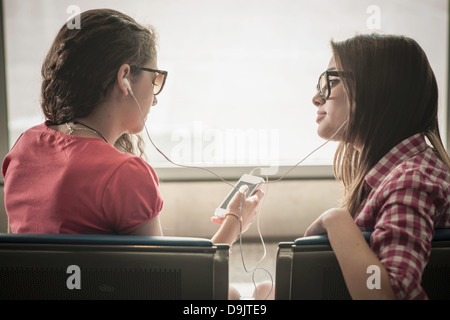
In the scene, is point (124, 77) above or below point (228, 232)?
above

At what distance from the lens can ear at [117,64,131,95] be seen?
105 cm

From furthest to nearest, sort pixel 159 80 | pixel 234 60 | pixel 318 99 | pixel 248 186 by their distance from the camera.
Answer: pixel 234 60 → pixel 248 186 → pixel 318 99 → pixel 159 80

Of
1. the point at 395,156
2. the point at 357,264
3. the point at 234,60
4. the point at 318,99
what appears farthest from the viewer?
the point at 234,60

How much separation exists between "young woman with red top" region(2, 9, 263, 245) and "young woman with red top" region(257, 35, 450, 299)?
40cm

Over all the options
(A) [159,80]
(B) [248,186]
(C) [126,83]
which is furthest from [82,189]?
(B) [248,186]

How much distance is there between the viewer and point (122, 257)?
0.75m

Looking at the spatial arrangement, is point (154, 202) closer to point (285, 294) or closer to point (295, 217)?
point (285, 294)

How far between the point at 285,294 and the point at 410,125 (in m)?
0.53

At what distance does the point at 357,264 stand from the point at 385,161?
339mm

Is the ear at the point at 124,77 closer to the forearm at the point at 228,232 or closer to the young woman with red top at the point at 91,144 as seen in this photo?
the young woman with red top at the point at 91,144

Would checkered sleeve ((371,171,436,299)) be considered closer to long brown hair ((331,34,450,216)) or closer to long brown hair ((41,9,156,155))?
long brown hair ((331,34,450,216))

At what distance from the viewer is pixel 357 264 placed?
0.74 metres

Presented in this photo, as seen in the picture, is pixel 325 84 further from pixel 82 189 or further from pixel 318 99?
pixel 82 189

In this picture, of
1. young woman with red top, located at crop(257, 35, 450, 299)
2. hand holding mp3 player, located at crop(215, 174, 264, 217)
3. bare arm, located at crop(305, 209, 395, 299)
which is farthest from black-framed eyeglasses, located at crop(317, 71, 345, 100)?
bare arm, located at crop(305, 209, 395, 299)
